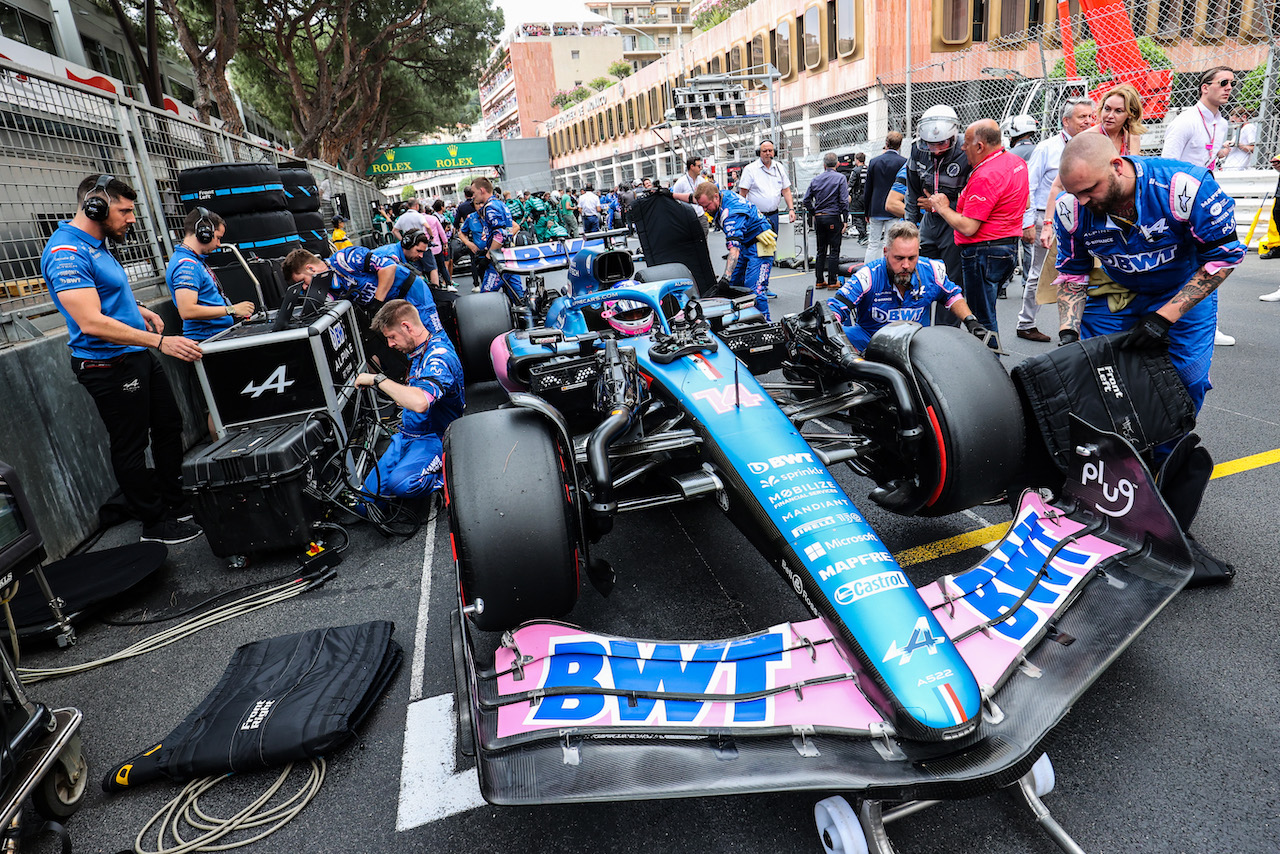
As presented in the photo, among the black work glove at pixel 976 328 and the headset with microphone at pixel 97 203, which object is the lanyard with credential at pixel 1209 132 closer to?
the black work glove at pixel 976 328

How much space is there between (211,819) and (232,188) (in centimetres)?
657

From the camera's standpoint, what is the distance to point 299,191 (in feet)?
27.8

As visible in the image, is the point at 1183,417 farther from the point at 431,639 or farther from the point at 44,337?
the point at 44,337

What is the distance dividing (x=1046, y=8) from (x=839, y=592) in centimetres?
3120

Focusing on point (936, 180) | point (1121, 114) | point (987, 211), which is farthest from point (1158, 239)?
point (936, 180)

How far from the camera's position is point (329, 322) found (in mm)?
4910

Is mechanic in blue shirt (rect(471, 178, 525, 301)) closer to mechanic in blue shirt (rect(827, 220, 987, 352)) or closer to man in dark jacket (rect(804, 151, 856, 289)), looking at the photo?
man in dark jacket (rect(804, 151, 856, 289))

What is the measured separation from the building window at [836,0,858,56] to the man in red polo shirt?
22.5 m

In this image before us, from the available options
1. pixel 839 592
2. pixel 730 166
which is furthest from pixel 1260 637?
pixel 730 166

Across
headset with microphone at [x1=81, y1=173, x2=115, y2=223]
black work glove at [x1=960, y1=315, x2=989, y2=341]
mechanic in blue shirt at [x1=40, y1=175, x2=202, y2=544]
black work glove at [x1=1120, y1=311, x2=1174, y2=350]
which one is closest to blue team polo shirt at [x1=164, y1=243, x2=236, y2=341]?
mechanic in blue shirt at [x1=40, y1=175, x2=202, y2=544]

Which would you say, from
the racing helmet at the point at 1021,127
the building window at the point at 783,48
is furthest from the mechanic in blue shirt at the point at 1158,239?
the building window at the point at 783,48

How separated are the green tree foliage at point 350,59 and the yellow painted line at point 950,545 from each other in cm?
2051

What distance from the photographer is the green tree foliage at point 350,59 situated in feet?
62.6

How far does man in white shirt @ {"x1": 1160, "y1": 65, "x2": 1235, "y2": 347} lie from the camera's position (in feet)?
17.6
